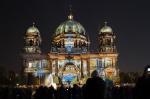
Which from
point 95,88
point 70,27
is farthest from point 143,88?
point 70,27

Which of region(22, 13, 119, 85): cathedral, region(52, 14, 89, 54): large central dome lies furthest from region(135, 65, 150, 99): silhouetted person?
region(52, 14, 89, 54): large central dome

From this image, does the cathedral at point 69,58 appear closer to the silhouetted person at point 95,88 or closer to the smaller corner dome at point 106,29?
the smaller corner dome at point 106,29

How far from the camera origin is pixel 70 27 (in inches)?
5054

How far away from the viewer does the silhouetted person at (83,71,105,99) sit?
47.8 ft

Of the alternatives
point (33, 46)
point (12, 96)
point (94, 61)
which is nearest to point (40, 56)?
point (33, 46)

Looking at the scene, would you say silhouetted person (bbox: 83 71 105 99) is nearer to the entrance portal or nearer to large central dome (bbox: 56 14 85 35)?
the entrance portal

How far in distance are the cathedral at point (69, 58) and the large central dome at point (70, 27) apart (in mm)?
1408

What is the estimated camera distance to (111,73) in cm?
11288

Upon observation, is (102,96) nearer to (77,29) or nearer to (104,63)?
(104,63)

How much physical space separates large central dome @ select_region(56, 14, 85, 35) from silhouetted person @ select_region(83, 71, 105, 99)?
112 metres

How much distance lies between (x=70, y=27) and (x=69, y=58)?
13807 mm

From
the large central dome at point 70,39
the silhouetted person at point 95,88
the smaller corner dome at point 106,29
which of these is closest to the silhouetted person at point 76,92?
the silhouetted person at point 95,88

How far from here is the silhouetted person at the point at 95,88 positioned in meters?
14.6

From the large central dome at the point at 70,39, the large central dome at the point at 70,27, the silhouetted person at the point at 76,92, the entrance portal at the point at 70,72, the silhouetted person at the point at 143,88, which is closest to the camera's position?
the silhouetted person at the point at 143,88
